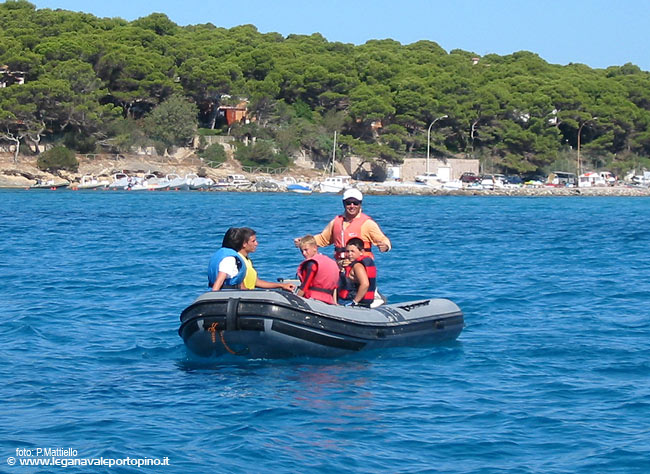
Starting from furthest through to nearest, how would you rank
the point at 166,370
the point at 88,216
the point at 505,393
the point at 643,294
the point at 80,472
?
the point at 88,216, the point at 643,294, the point at 166,370, the point at 505,393, the point at 80,472

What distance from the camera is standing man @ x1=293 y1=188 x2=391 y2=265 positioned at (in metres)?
10.4

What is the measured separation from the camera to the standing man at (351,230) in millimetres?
10414

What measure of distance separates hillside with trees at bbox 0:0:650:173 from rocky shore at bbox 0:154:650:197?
119 cm

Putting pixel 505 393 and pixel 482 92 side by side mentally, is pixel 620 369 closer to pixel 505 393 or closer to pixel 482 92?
pixel 505 393

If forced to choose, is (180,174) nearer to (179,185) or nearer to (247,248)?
(179,185)

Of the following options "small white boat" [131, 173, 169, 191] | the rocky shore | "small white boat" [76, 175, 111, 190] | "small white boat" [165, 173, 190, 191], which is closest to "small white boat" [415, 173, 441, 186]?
the rocky shore

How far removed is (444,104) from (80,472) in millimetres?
71145

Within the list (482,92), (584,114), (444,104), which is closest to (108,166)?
(444,104)

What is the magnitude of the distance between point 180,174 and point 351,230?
5895cm

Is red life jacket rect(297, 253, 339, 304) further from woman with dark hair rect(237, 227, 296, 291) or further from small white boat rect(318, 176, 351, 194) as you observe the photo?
small white boat rect(318, 176, 351, 194)

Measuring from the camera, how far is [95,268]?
65.7 ft

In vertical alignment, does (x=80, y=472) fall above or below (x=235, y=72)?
below

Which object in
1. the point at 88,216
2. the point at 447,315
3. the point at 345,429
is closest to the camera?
the point at 345,429

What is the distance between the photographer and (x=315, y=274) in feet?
33.2
